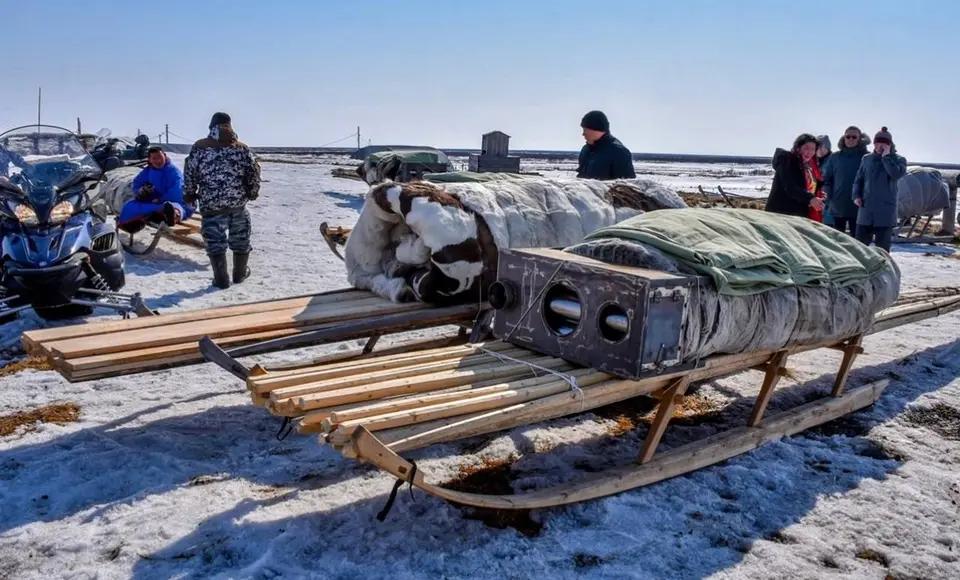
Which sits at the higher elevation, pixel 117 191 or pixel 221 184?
pixel 221 184

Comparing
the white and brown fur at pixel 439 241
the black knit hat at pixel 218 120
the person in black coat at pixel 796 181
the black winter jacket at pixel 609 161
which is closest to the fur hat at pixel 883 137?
the person in black coat at pixel 796 181

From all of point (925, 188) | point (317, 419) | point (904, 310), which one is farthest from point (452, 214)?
point (925, 188)

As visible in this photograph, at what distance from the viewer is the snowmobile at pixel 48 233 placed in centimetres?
551

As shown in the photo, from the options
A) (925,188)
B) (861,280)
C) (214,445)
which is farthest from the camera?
(925,188)

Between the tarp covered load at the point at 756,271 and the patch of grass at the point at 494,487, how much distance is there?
3.44ft

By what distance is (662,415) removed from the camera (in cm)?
366

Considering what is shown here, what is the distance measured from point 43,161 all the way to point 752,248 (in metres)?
5.28

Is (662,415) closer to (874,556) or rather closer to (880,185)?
(874,556)

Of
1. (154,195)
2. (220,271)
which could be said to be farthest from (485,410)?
(154,195)

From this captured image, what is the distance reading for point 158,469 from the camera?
138 inches

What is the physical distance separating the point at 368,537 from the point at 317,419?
0.57 metres

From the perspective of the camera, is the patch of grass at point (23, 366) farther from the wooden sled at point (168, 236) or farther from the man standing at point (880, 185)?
the man standing at point (880, 185)

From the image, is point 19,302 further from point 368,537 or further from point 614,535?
point 614,535

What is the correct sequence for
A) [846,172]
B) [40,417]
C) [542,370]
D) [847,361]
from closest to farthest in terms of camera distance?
1. [542,370]
2. [40,417]
3. [847,361]
4. [846,172]
